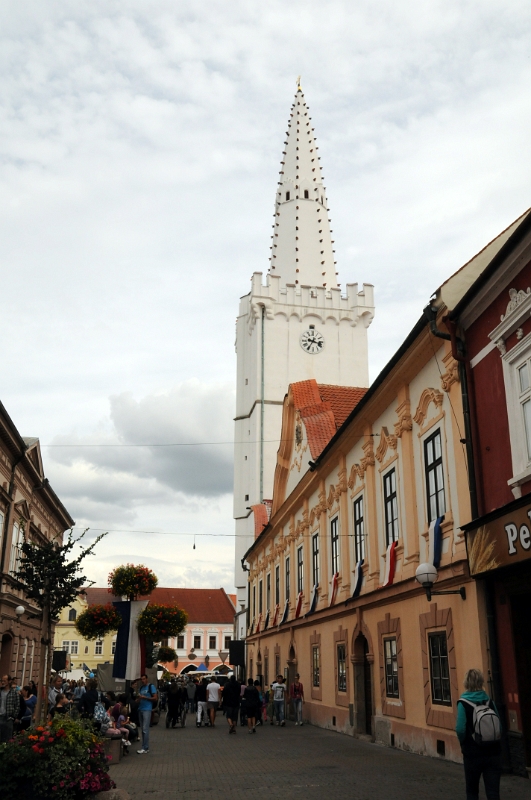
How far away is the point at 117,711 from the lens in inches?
653

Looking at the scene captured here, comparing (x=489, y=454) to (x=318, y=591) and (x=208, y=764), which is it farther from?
(x=318, y=591)

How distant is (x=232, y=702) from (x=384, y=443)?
995 cm

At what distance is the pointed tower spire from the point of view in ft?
205

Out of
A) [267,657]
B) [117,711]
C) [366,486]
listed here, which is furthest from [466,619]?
[267,657]

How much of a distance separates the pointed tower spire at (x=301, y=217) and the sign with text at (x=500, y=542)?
50489 mm

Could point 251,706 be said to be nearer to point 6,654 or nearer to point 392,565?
point 392,565

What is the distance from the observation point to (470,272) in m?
14.1

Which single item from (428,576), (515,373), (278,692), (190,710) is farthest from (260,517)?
(515,373)

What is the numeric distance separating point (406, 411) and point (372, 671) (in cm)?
650

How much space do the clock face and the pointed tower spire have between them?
4.47 metres

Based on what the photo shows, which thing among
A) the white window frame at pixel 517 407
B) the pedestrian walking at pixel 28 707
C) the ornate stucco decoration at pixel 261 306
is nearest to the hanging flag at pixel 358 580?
the pedestrian walking at pixel 28 707

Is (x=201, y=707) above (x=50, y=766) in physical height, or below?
below

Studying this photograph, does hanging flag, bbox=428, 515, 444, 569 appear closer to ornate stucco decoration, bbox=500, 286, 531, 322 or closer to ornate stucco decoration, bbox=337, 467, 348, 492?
ornate stucco decoration, bbox=500, 286, 531, 322

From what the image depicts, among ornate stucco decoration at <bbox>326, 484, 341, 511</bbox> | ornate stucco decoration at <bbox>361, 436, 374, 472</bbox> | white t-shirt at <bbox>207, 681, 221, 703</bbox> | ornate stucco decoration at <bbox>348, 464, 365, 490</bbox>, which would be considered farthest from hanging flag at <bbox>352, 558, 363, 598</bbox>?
white t-shirt at <bbox>207, 681, 221, 703</bbox>
